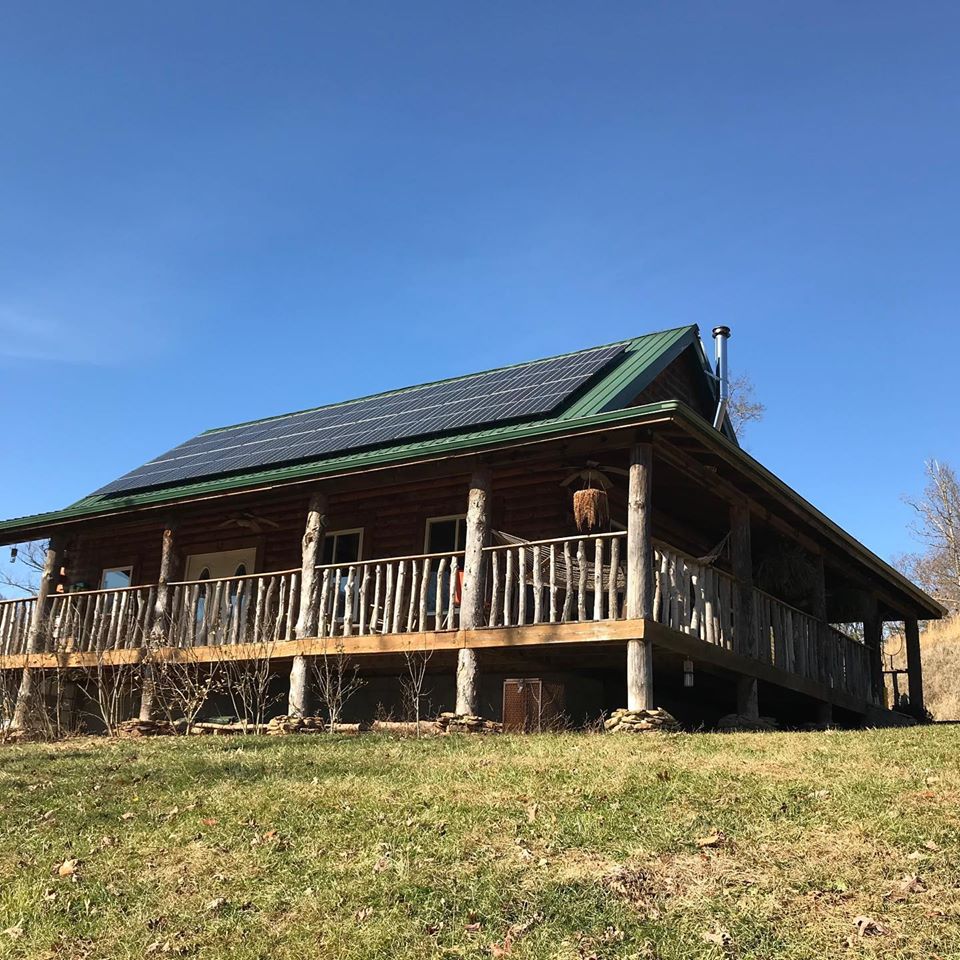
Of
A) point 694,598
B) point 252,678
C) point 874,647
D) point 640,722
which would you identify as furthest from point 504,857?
point 874,647

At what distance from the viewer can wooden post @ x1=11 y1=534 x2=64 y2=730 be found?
59.3 ft

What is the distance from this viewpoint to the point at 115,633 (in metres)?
18.1

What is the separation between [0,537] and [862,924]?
18404 mm

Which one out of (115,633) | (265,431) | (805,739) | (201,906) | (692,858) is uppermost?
(265,431)

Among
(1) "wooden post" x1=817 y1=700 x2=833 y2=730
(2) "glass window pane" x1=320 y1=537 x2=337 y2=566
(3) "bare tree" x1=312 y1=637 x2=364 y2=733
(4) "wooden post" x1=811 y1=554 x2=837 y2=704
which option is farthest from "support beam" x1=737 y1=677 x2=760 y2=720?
(2) "glass window pane" x1=320 y1=537 x2=337 y2=566

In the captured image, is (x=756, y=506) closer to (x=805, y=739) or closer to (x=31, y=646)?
(x=805, y=739)

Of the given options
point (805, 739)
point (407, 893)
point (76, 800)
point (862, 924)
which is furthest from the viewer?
point (805, 739)

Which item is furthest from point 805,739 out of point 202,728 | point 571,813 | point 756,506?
point 202,728

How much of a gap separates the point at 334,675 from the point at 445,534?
Result: 3.20 meters

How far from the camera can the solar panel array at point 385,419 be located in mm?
17000

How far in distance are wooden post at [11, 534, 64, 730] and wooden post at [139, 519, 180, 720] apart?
1909 millimetres

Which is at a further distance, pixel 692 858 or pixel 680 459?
pixel 680 459

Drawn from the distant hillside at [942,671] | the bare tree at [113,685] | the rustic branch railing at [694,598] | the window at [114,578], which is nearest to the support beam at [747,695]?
the rustic branch railing at [694,598]

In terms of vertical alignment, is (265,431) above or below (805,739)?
above
